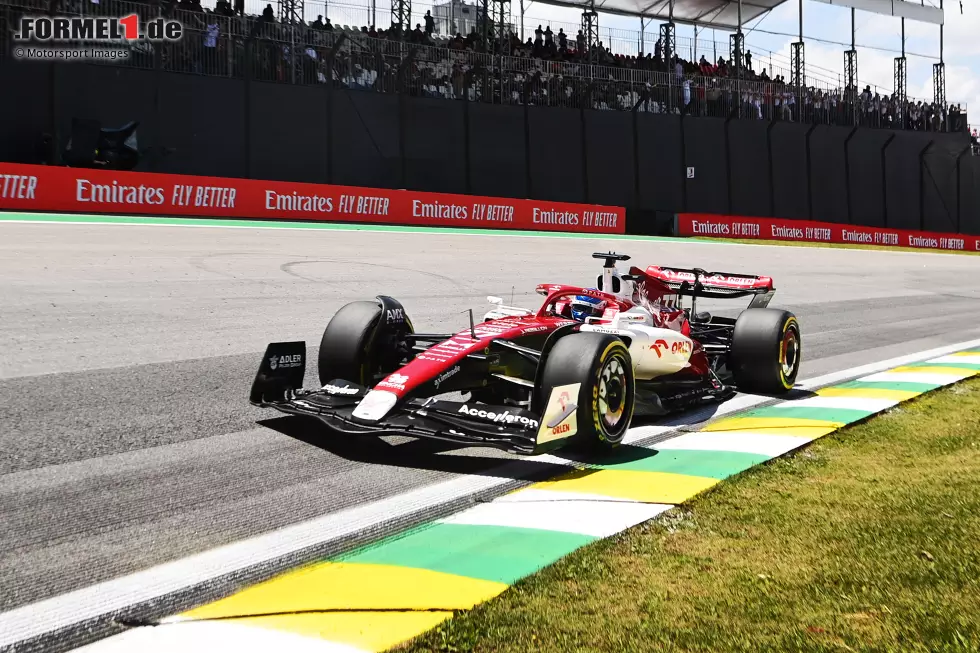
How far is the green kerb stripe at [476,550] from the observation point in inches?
152

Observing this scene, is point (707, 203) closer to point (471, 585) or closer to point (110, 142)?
point (110, 142)

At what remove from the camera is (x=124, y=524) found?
13.9 feet

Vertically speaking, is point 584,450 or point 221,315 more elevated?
point 221,315

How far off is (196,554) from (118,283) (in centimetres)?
806

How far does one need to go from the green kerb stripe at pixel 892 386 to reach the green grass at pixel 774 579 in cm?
360

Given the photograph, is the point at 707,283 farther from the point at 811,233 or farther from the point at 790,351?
the point at 811,233

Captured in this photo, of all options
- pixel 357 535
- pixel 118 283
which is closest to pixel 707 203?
pixel 118 283

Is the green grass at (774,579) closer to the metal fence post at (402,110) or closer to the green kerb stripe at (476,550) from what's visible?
the green kerb stripe at (476,550)

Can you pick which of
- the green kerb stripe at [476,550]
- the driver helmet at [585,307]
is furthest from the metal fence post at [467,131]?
the green kerb stripe at [476,550]

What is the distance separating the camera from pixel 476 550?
410 centimetres

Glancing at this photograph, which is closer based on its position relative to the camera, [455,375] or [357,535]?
[357,535]

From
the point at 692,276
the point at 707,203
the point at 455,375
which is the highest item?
the point at 707,203

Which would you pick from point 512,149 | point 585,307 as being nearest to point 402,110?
point 512,149

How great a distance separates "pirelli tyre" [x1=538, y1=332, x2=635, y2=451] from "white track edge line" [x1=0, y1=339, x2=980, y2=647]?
64cm
